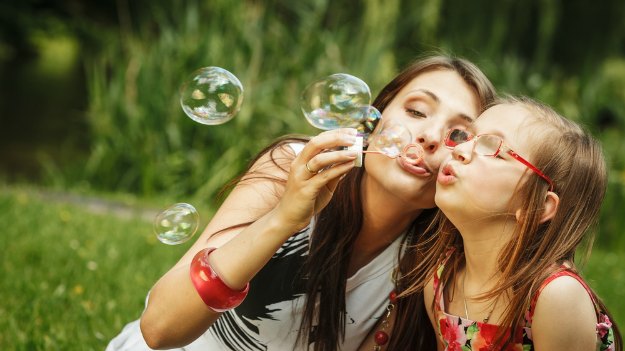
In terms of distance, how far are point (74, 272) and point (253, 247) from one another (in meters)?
2.33

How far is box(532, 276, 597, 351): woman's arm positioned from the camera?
198 cm

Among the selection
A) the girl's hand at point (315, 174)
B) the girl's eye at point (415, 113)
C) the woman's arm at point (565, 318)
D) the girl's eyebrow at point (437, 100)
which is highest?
the girl's eyebrow at point (437, 100)

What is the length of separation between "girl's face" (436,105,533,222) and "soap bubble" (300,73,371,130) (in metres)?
0.38

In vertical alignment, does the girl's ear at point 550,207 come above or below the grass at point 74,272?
above

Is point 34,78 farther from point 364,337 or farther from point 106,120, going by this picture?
point 364,337

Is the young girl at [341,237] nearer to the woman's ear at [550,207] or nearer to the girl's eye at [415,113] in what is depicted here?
the girl's eye at [415,113]

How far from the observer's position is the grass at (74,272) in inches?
126

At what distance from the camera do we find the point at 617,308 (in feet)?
14.8

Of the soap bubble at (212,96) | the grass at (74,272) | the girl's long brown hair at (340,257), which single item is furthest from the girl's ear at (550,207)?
the grass at (74,272)

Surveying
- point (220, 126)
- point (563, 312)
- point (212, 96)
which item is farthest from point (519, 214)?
point (220, 126)

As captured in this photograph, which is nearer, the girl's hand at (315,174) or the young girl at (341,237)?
the girl's hand at (315,174)

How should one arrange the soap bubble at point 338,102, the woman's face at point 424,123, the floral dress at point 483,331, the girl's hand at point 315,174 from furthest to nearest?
the soap bubble at point 338,102 < the woman's face at point 424,123 < the floral dress at point 483,331 < the girl's hand at point 315,174

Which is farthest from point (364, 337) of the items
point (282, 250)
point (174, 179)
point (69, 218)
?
point (174, 179)

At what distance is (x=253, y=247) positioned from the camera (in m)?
1.93
